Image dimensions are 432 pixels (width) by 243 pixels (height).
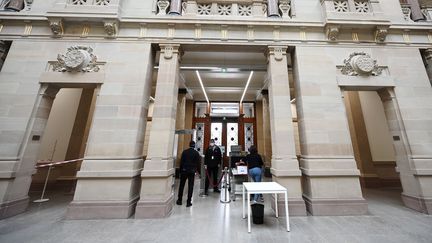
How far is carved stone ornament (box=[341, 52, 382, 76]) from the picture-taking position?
502 centimetres

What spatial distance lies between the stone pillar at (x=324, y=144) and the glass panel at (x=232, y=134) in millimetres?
7764

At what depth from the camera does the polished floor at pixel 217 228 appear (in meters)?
3.13

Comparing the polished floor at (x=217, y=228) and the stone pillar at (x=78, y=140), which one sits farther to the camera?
the stone pillar at (x=78, y=140)

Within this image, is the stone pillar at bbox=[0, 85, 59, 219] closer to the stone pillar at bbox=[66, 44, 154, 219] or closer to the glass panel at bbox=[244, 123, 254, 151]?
the stone pillar at bbox=[66, 44, 154, 219]

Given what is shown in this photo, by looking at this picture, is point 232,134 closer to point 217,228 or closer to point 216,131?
point 216,131

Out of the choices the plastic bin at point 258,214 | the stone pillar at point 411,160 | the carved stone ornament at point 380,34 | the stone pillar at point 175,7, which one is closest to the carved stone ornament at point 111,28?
the stone pillar at point 175,7

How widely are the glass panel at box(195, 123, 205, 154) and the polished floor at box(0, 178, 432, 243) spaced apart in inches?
311

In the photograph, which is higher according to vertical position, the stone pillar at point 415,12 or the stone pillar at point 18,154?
the stone pillar at point 415,12

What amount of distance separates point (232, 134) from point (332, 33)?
28.6 ft

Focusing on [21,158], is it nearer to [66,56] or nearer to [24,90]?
[24,90]

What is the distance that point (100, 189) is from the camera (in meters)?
4.20

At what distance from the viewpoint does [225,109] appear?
518 inches

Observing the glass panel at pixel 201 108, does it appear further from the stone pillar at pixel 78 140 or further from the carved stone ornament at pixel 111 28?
the carved stone ornament at pixel 111 28

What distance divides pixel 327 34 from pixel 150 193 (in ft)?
22.9
